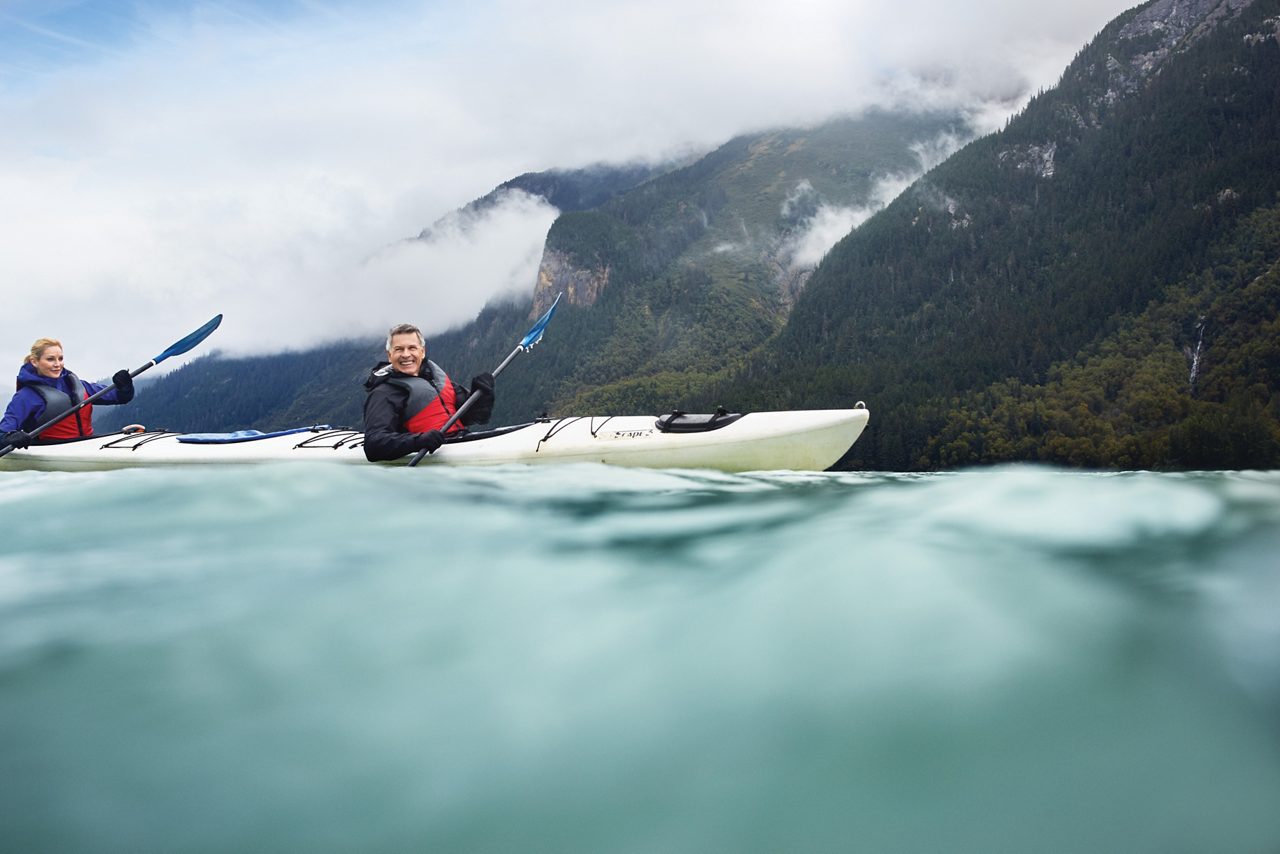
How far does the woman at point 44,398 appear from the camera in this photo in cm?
1149

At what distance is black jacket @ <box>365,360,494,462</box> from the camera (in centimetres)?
881

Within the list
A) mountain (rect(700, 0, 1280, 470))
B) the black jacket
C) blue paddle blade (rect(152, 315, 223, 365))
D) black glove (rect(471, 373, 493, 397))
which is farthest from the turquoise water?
mountain (rect(700, 0, 1280, 470))

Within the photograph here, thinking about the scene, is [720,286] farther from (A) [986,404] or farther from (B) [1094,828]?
(B) [1094,828]

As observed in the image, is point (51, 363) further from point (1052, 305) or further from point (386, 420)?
point (1052, 305)

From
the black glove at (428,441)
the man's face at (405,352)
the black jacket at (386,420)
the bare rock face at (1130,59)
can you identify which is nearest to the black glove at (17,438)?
the black jacket at (386,420)

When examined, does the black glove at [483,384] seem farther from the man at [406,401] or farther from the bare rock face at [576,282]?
the bare rock face at [576,282]

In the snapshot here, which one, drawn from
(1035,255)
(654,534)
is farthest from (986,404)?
(654,534)

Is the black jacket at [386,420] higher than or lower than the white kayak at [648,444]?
higher

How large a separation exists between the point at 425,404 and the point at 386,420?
0.63 m

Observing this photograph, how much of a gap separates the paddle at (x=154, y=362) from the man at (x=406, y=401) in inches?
238

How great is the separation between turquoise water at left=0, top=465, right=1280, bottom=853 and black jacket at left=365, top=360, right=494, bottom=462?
3.35 m

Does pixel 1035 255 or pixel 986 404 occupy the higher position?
pixel 1035 255

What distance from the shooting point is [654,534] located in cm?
559

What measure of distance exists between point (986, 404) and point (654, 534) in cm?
8507
